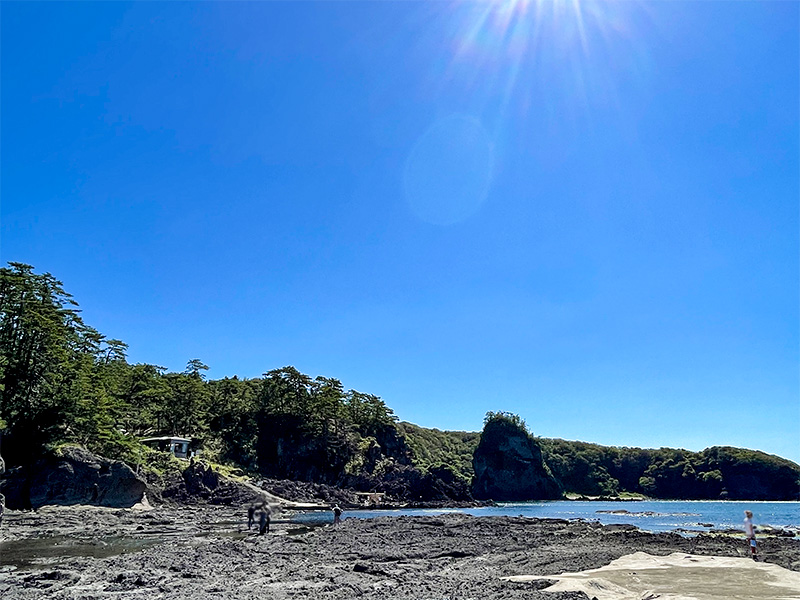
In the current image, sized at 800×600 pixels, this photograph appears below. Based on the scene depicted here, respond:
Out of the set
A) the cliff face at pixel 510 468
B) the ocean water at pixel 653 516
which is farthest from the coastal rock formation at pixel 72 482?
the cliff face at pixel 510 468

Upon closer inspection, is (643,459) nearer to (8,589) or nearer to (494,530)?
(494,530)

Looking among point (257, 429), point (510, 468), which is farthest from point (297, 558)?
point (510, 468)

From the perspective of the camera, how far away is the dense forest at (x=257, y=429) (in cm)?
4600

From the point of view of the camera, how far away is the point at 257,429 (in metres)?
95.4

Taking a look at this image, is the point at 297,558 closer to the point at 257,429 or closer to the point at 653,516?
the point at 653,516

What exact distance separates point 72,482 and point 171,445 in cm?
3203

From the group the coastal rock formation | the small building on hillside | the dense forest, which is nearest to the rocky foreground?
the coastal rock formation

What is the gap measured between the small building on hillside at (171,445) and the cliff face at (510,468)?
298 feet

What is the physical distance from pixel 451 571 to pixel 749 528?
13639mm

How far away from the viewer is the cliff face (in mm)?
140500

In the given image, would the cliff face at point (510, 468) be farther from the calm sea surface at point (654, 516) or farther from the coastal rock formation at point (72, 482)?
the coastal rock formation at point (72, 482)

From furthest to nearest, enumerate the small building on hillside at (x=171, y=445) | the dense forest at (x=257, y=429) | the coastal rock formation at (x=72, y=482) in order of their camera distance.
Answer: the small building on hillside at (x=171, y=445)
the dense forest at (x=257, y=429)
the coastal rock formation at (x=72, y=482)

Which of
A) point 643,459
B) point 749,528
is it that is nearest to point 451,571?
point 749,528

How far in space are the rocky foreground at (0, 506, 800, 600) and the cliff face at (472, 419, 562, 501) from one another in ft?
368
